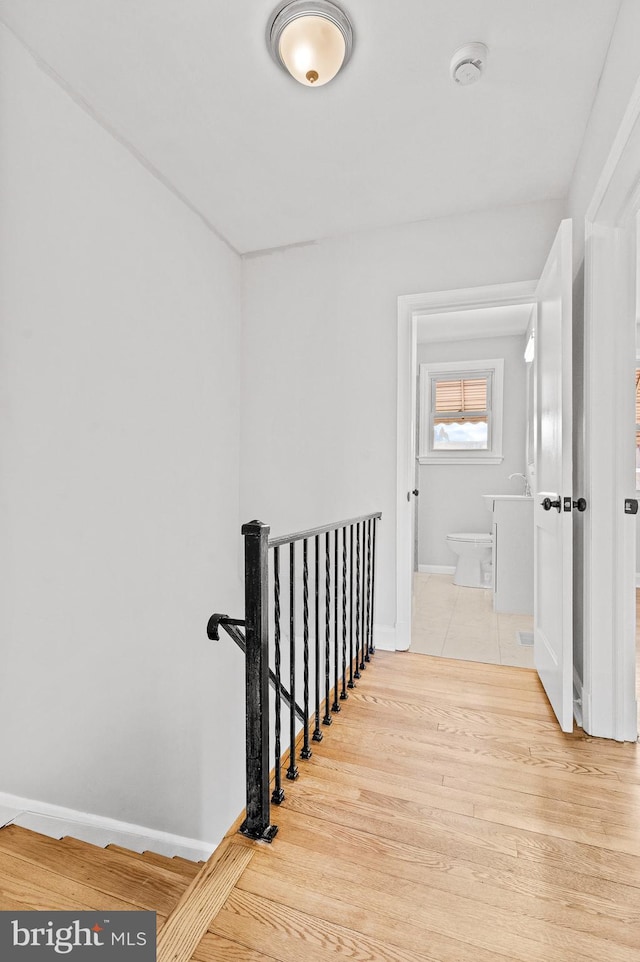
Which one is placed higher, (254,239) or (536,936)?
(254,239)

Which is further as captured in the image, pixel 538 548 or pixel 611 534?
pixel 538 548

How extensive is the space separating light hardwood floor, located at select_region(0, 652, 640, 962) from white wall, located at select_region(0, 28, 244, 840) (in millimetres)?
525

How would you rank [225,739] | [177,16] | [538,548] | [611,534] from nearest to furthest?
1. [177,16]
2. [611,534]
3. [538,548]
4. [225,739]

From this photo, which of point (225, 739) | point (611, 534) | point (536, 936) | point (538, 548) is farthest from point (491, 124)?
point (225, 739)

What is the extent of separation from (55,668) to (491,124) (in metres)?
2.92

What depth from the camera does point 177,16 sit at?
166 cm

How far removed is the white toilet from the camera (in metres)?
4.54

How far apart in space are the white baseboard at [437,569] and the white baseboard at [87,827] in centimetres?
349

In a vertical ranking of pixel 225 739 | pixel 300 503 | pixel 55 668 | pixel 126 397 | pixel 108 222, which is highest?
pixel 108 222

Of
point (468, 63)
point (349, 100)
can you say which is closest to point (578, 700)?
point (468, 63)

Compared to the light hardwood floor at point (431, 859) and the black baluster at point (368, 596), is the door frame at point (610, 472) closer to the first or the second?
the light hardwood floor at point (431, 859)

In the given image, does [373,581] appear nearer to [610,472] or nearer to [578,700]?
[578,700]

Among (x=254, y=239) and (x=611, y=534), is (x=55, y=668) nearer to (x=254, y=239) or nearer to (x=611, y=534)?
(x=611, y=534)

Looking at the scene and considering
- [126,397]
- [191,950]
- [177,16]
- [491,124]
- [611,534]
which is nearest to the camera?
[191,950]
